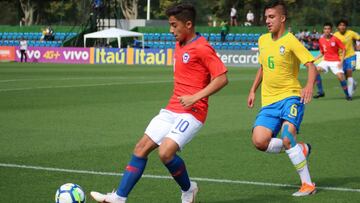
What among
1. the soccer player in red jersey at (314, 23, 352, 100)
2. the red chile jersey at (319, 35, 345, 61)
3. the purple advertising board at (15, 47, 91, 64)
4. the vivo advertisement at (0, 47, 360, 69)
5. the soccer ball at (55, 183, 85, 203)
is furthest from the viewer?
the purple advertising board at (15, 47, 91, 64)

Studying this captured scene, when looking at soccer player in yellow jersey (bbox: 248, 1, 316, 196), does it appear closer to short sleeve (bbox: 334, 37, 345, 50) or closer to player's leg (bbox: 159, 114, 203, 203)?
player's leg (bbox: 159, 114, 203, 203)

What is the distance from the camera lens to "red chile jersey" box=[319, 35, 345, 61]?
23.1m

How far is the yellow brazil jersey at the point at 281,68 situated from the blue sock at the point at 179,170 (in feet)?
5.73

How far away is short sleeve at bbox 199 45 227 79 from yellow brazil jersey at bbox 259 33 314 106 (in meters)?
1.64

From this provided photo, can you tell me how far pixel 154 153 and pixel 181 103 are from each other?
4.46 m

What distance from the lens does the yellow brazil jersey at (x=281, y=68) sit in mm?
9336

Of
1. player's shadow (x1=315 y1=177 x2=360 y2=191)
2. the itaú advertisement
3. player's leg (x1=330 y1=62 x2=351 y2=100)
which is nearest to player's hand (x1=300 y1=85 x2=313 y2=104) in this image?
player's shadow (x1=315 y1=177 x2=360 y2=191)

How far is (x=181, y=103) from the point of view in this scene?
25.4 ft

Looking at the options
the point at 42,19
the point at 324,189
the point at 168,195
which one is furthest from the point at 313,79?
the point at 42,19

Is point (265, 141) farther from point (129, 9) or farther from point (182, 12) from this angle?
point (129, 9)

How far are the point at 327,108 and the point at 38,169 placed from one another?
36.8ft

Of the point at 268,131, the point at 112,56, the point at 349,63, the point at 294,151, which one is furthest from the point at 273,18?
the point at 112,56

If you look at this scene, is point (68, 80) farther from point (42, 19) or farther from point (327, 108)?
point (42, 19)

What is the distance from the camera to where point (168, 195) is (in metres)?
8.87
